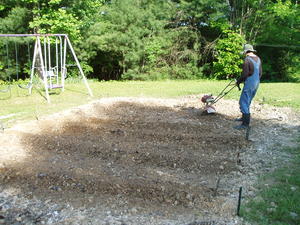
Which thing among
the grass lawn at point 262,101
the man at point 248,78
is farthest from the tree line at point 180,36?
the man at point 248,78

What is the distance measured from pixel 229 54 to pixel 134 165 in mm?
15843

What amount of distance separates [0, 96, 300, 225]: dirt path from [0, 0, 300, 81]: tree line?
1193cm

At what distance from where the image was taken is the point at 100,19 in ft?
68.4

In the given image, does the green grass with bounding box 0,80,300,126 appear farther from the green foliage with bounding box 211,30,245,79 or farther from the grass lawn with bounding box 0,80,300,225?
the green foliage with bounding box 211,30,245,79

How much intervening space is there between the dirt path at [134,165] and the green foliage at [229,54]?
11241 mm

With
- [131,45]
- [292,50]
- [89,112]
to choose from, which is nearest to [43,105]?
[89,112]

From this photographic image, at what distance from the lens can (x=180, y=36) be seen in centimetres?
2125

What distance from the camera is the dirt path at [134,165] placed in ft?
13.3

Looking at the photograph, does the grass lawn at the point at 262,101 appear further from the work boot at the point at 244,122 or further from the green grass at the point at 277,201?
the work boot at the point at 244,122

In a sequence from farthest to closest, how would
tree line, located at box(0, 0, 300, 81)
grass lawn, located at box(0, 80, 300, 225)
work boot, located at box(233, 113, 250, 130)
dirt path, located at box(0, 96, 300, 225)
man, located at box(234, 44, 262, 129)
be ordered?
tree line, located at box(0, 0, 300, 81) → work boot, located at box(233, 113, 250, 130) → man, located at box(234, 44, 262, 129) → dirt path, located at box(0, 96, 300, 225) → grass lawn, located at box(0, 80, 300, 225)

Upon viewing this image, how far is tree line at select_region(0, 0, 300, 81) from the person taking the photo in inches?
770

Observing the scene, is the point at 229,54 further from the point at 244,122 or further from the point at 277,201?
the point at 277,201

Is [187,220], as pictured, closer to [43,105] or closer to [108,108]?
[108,108]

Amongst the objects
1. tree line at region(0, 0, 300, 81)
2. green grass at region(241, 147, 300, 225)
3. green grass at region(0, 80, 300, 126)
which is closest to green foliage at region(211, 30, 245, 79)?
tree line at region(0, 0, 300, 81)
